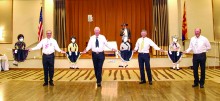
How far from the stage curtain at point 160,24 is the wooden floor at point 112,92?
6.59m

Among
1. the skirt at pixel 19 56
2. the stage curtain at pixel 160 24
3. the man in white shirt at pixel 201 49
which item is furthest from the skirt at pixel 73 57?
the man in white shirt at pixel 201 49

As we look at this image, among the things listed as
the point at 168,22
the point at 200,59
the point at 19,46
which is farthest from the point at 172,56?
the point at 19,46

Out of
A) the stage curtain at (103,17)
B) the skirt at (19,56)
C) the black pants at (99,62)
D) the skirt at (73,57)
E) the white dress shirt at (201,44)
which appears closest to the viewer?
the white dress shirt at (201,44)

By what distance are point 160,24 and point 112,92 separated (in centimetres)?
880

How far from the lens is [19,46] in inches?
516

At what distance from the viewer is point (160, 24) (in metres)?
15.1

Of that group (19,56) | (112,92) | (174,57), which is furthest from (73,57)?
(112,92)

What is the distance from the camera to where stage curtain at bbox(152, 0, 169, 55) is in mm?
14922

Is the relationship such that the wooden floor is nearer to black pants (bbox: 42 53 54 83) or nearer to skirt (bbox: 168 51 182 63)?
black pants (bbox: 42 53 54 83)

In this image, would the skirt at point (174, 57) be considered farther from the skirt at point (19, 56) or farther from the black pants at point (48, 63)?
Answer: the skirt at point (19, 56)

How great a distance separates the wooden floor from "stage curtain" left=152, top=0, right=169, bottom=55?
6.59 metres

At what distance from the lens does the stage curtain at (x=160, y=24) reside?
14.9 m

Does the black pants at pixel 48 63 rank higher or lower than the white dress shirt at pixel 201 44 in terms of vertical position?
lower

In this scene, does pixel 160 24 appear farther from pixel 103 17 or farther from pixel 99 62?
pixel 99 62
